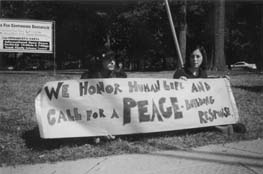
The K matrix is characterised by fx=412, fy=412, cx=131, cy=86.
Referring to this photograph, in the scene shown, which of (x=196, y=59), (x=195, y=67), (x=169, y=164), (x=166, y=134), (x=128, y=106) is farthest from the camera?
(x=195, y=67)

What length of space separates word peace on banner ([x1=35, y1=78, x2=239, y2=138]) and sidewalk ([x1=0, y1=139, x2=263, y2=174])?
522 millimetres

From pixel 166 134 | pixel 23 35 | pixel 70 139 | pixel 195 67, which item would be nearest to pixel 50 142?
pixel 70 139

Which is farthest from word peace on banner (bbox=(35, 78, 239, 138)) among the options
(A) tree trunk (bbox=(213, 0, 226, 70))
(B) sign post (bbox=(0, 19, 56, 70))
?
(A) tree trunk (bbox=(213, 0, 226, 70))

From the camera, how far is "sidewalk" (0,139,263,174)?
4.68m

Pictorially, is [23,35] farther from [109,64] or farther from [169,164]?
[169,164]

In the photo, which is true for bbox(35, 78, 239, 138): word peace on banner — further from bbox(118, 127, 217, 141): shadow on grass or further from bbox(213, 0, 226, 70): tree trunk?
bbox(213, 0, 226, 70): tree trunk

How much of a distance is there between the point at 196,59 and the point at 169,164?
2.14 meters

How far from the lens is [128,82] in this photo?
584 cm

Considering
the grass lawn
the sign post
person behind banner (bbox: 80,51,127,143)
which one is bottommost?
the grass lawn

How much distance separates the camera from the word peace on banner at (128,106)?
211 inches

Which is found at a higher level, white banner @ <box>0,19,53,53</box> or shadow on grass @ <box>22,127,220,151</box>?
white banner @ <box>0,19,53,53</box>

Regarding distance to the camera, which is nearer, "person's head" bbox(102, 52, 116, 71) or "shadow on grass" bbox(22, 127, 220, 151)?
"shadow on grass" bbox(22, 127, 220, 151)

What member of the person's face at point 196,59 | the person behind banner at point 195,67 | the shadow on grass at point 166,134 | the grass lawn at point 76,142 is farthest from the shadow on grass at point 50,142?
the person's face at point 196,59

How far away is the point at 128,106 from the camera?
5738mm
